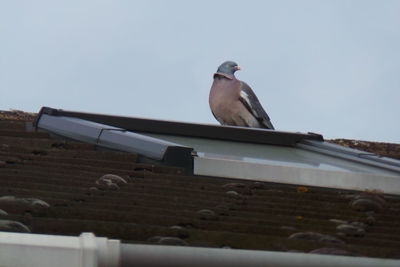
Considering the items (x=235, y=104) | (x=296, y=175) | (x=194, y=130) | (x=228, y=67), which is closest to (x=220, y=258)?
(x=296, y=175)

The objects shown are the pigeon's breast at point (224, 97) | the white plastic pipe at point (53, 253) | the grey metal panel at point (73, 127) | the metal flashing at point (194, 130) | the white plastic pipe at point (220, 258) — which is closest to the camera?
the white plastic pipe at point (53, 253)

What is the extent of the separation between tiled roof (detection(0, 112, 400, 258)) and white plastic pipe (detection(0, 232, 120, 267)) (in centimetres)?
58

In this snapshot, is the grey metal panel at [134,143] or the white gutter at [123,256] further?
the grey metal panel at [134,143]

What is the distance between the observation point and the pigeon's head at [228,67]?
945 cm

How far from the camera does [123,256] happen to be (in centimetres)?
276

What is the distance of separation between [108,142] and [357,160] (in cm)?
139

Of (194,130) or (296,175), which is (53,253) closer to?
(296,175)

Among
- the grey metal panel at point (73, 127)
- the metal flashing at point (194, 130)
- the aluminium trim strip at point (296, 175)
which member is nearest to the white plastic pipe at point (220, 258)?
the aluminium trim strip at point (296, 175)

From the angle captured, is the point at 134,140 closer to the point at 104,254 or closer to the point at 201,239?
the point at 201,239

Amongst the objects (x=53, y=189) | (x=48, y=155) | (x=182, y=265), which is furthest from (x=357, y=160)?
(x=182, y=265)

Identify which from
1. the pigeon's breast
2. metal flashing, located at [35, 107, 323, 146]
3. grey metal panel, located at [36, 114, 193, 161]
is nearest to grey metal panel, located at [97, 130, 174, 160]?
grey metal panel, located at [36, 114, 193, 161]

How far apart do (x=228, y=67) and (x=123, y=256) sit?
269 inches

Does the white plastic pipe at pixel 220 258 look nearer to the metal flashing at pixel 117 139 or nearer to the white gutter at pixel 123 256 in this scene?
the white gutter at pixel 123 256

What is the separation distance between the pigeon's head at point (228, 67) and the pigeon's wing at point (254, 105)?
34cm
